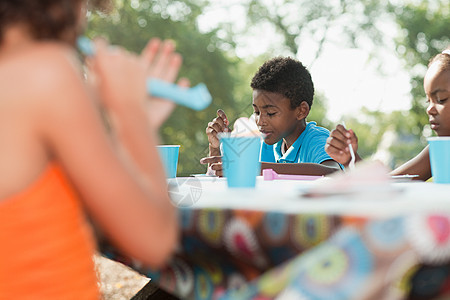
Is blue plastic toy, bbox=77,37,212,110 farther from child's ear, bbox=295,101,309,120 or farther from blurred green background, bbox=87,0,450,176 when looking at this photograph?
blurred green background, bbox=87,0,450,176

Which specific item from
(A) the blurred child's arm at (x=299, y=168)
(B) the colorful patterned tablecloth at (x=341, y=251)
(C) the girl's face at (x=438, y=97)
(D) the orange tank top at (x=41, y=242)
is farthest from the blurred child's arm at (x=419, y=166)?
(D) the orange tank top at (x=41, y=242)

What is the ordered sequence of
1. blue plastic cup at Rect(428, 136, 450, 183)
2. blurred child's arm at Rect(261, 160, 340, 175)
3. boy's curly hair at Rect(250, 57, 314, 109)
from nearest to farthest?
blue plastic cup at Rect(428, 136, 450, 183) → blurred child's arm at Rect(261, 160, 340, 175) → boy's curly hair at Rect(250, 57, 314, 109)

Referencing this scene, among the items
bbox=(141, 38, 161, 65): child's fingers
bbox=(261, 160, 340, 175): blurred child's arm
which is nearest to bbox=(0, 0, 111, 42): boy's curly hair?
bbox=(141, 38, 161, 65): child's fingers

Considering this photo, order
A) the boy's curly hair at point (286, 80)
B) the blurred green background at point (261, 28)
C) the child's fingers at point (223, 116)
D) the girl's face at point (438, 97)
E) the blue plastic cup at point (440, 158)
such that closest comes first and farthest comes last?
the blue plastic cup at point (440, 158)
the girl's face at point (438, 97)
the child's fingers at point (223, 116)
the boy's curly hair at point (286, 80)
the blurred green background at point (261, 28)

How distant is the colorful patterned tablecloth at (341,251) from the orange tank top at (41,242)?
0.33m

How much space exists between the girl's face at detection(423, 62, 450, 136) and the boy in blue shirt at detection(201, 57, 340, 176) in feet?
2.49

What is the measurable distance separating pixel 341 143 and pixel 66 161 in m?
1.39

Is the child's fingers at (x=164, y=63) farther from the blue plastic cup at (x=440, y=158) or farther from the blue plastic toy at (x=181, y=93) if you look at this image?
the blue plastic cup at (x=440, y=158)

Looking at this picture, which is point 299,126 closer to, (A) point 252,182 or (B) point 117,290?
(B) point 117,290

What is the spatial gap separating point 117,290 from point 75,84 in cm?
262

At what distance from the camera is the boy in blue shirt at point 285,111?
3.46 m

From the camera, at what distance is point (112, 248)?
1611 millimetres

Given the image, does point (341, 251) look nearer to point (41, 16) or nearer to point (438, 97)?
point (41, 16)

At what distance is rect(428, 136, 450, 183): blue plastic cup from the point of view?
1843 millimetres
